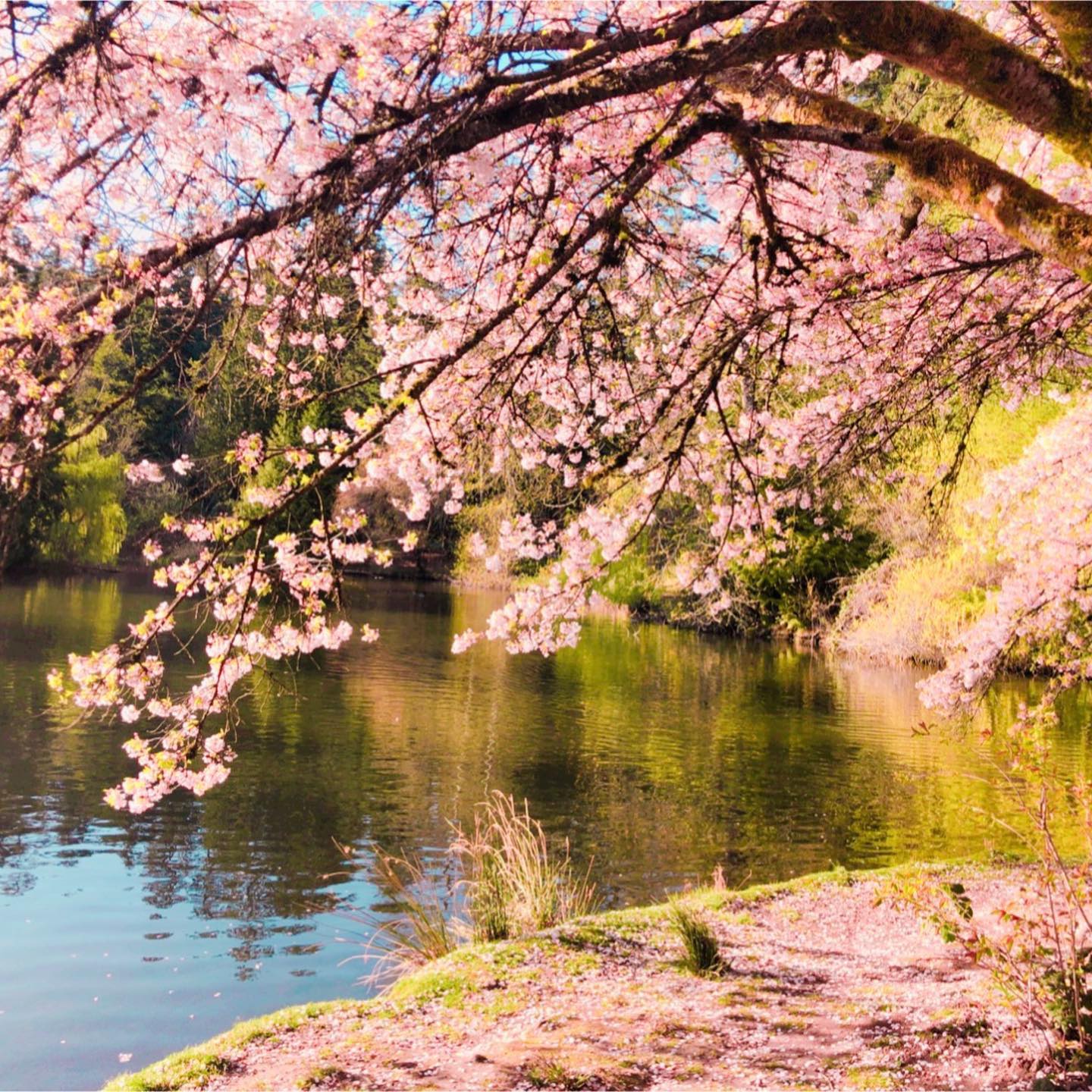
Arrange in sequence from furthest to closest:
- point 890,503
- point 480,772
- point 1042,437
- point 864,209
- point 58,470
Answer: point 58,470 → point 890,503 → point 480,772 → point 1042,437 → point 864,209

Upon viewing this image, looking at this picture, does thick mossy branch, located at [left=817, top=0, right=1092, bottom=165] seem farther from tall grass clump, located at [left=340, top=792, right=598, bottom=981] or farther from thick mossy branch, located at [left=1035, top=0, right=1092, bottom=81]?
tall grass clump, located at [left=340, top=792, right=598, bottom=981]

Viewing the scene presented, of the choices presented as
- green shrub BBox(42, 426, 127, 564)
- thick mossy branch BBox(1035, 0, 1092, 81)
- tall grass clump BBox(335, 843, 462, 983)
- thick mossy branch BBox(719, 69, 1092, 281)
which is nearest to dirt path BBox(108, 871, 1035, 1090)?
tall grass clump BBox(335, 843, 462, 983)

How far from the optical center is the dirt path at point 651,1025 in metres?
4.16

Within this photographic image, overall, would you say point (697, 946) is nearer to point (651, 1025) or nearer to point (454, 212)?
point (651, 1025)

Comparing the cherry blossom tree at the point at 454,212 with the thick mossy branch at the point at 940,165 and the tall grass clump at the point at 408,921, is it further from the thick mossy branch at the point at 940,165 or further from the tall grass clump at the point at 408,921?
the tall grass clump at the point at 408,921

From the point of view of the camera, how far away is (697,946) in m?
5.85

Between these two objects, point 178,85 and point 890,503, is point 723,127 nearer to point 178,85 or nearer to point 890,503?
point 178,85

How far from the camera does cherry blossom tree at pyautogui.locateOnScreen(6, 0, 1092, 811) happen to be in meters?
3.56

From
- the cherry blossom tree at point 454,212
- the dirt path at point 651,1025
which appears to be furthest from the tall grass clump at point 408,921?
the cherry blossom tree at point 454,212

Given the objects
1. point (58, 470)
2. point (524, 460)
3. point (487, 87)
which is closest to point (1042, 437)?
point (524, 460)

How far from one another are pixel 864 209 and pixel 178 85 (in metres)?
4.94

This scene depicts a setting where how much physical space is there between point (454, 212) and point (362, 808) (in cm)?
770

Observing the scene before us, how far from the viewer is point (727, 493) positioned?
7.10m

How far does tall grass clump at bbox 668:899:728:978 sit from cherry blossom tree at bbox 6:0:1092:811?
1.76m
